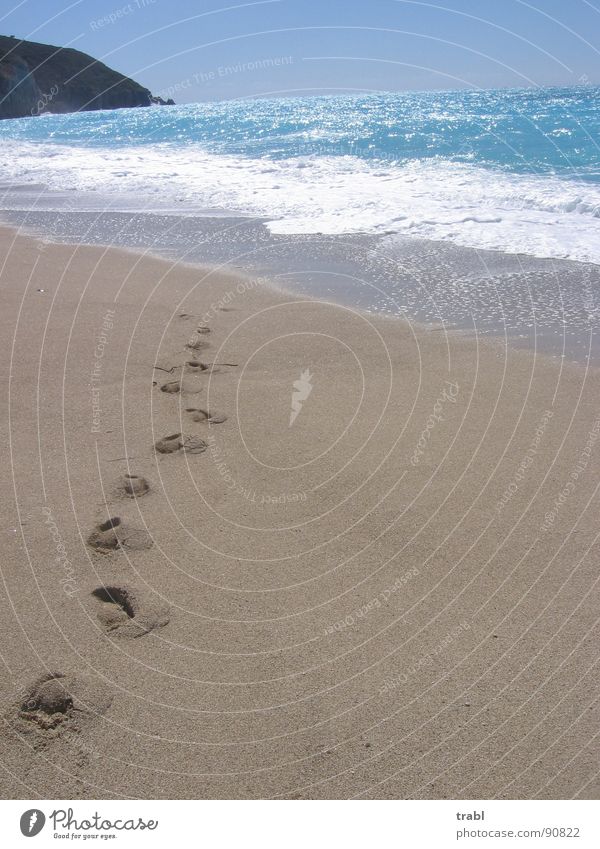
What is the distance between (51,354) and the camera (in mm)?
5828

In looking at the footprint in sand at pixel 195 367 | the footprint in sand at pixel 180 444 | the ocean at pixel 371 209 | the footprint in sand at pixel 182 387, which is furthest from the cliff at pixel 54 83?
the footprint in sand at pixel 180 444

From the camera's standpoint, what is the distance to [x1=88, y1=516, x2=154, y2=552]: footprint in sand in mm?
3541

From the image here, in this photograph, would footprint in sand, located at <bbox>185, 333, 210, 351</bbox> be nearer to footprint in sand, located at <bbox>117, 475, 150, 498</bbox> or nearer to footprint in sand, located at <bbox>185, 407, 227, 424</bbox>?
footprint in sand, located at <bbox>185, 407, 227, 424</bbox>

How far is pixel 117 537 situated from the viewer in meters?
3.60

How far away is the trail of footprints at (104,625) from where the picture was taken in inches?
103

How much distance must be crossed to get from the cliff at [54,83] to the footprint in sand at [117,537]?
54.3 metres

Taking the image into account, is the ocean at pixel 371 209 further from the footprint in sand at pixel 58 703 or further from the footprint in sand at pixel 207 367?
the footprint in sand at pixel 58 703

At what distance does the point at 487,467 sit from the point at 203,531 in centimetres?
156

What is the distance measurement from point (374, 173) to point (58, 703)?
1372 cm

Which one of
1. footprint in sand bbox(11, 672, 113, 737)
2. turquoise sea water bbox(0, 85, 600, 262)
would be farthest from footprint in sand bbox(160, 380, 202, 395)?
turquoise sea water bbox(0, 85, 600, 262)

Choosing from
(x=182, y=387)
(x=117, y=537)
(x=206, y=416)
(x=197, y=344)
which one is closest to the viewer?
(x=117, y=537)

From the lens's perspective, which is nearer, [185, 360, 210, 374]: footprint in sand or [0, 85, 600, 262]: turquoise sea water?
[185, 360, 210, 374]: footprint in sand

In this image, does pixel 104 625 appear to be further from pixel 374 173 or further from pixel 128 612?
pixel 374 173

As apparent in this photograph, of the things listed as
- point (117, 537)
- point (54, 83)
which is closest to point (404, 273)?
point (117, 537)
